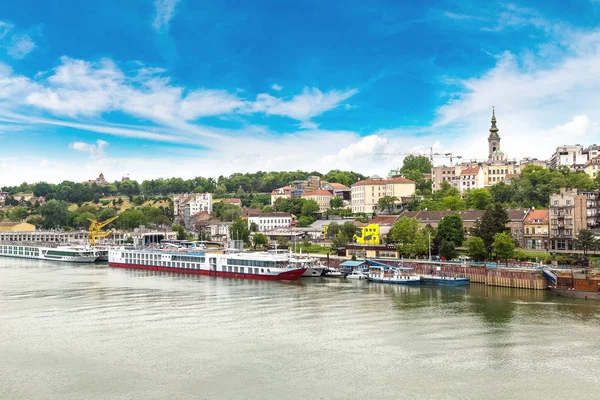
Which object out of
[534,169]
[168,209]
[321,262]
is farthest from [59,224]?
[534,169]

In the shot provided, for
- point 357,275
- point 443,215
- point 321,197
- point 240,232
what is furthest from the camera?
point 321,197

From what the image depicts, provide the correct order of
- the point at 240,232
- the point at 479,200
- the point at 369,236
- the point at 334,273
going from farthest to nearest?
the point at 240,232 → the point at 479,200 → the point at 369,236 → the point at 334,273

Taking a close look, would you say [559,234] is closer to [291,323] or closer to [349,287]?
[349,287]

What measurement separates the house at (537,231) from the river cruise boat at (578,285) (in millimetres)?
11487

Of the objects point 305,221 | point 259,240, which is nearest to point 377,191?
point 305,221

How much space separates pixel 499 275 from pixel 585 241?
271 inches

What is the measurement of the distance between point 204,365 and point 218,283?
18201mm

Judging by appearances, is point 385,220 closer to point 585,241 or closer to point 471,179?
point 585,241

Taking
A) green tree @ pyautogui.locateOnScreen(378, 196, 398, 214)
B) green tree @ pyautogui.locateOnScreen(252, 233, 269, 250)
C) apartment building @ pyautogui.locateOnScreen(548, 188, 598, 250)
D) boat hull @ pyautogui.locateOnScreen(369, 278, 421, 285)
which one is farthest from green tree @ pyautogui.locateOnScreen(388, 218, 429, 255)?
green tree @ pyautogui.locateOnScreen(378, 196, 398, 214)

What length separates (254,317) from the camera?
23.6 metres

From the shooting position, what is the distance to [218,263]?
39.9 m

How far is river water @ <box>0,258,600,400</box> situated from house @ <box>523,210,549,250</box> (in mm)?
12467

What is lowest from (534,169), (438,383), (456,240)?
(438,383)

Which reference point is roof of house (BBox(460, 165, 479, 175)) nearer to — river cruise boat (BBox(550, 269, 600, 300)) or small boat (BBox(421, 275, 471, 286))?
small boat (BBox(421, 275, 471, 286))
